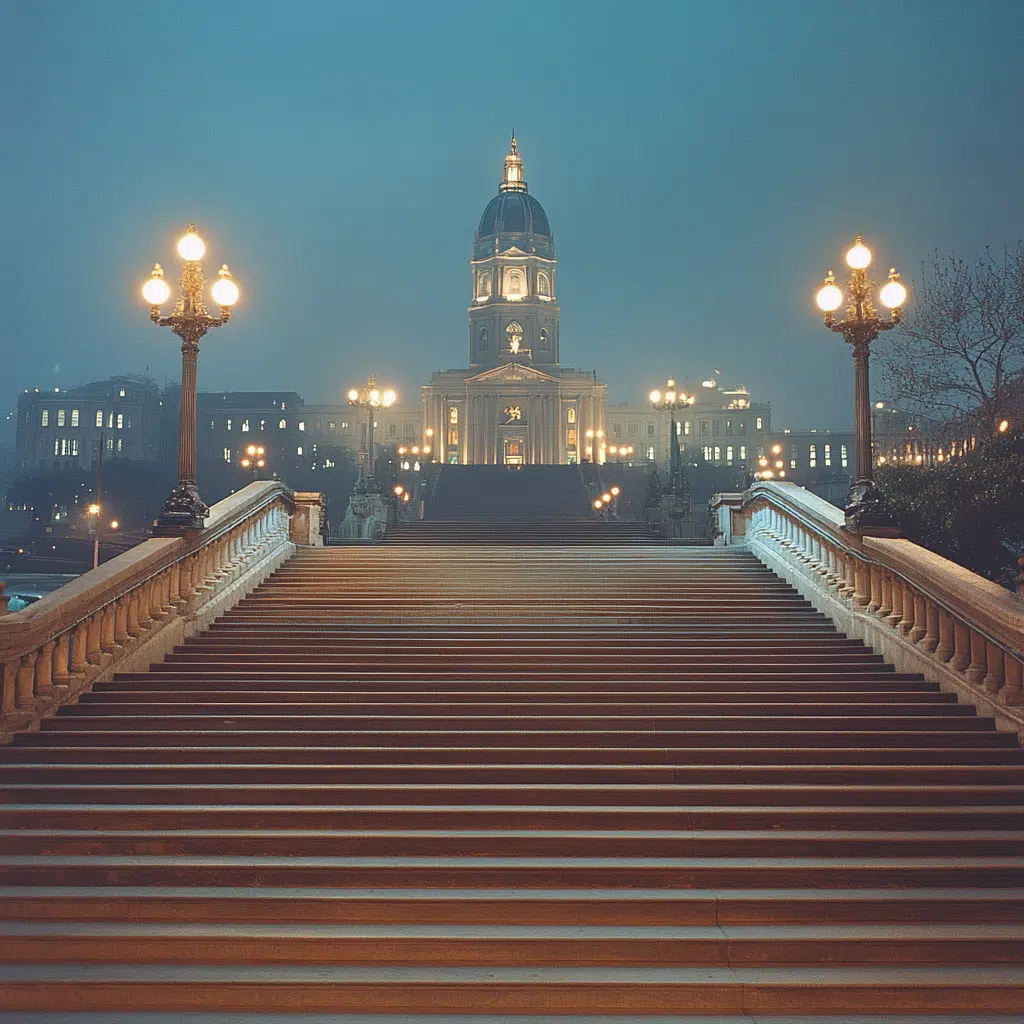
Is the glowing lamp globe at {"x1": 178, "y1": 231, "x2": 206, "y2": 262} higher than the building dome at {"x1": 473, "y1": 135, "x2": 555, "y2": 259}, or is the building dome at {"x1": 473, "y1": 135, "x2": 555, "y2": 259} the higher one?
the building dome at {"x1": 473, "y1": 135, "x2": 555, "y2": 259}

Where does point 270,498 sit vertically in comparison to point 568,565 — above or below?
above

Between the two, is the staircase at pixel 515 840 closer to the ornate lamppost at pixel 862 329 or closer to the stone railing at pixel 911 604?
the stone railing at pixel 911 604

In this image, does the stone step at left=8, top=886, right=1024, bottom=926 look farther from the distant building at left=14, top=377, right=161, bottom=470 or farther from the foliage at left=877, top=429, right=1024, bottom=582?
the distant building at left=14, top=377, right=161, bottom=470

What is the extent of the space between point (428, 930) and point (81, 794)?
3704mm

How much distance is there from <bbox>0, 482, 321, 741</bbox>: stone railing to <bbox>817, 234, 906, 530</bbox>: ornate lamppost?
9225 mm

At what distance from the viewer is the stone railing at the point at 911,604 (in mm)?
11000

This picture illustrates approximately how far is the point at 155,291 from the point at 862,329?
10400mm

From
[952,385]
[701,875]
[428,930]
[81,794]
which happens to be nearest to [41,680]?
[81,794]

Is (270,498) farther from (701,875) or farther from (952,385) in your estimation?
(952,385)

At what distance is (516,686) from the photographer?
40.6 feet

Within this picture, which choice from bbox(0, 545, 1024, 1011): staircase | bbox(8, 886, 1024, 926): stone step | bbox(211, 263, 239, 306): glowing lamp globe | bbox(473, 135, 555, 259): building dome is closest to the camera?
bbox(0, 545, 1024, 1011): staircase

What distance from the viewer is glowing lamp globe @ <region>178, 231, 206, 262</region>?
50.9 ft

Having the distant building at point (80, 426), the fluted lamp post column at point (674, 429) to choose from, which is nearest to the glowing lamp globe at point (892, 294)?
the fluted lamp post column at point (674, 429)

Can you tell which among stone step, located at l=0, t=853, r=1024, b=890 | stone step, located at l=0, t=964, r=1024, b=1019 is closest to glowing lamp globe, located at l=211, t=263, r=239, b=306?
stone step, located at l=0, t=853, r=1024, b=890
